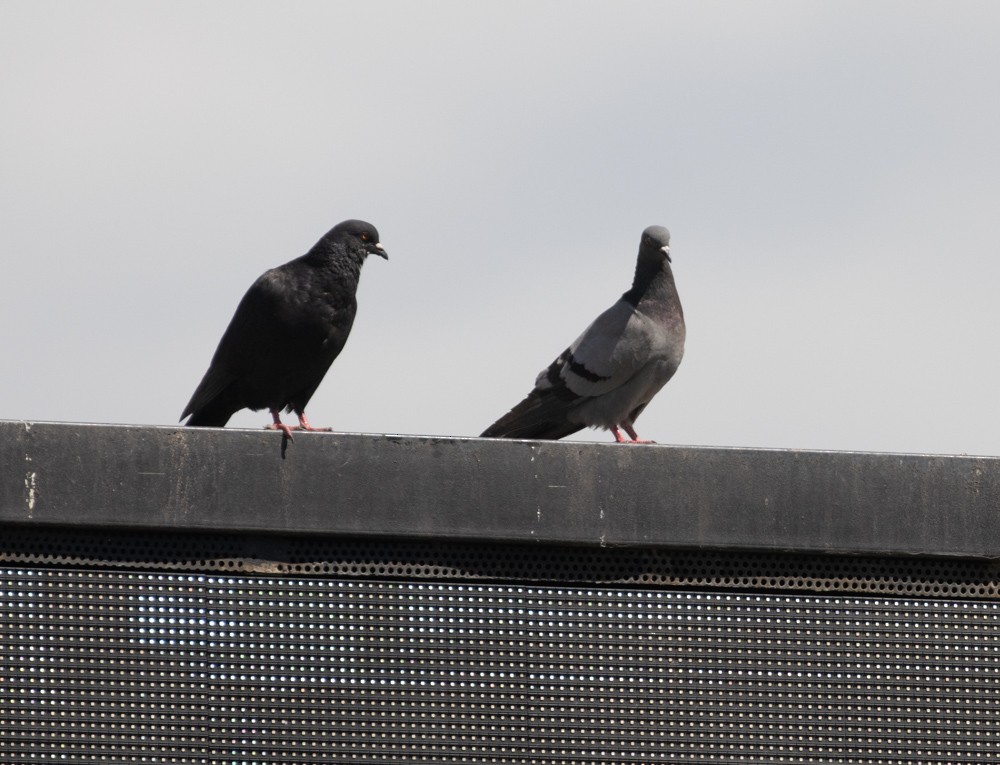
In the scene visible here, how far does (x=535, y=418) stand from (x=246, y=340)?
1.53 metres

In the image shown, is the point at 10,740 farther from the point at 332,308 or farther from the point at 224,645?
the point at 332,308

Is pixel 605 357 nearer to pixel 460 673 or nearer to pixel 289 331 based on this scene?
pixel 289 331

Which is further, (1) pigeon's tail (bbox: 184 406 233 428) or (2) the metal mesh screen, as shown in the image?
(1) pigeon's tail (bbox: 184 406 233 428)

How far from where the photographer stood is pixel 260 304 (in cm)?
666

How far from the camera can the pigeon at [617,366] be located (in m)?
6.95

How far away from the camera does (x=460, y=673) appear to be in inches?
133

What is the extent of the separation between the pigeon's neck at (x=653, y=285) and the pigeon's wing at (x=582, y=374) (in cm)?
8

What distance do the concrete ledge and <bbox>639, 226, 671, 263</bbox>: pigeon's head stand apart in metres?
3.66

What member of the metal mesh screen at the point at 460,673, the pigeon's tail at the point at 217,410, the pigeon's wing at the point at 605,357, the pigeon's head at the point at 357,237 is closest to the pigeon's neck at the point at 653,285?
the pigeon's wing at the point at 605,357

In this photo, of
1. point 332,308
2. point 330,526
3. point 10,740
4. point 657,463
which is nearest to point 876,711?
point 657,463

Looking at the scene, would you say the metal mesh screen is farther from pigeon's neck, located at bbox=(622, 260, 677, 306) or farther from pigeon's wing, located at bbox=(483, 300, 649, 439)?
pigeon's neck, located at bbox=(622, 260, 677, 306)

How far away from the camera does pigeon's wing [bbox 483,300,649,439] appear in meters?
6.93

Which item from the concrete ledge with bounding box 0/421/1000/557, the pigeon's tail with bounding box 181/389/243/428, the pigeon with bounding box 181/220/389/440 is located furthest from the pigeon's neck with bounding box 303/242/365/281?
the concrete ledge with bounding box 0/421/1000/557

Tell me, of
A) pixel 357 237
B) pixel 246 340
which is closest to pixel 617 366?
pixel 357 237
